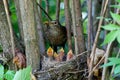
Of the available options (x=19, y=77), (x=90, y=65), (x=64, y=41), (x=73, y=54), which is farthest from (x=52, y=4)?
(x=19, y=77)

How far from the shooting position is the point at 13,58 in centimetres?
108

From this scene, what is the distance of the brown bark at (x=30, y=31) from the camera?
959 mm

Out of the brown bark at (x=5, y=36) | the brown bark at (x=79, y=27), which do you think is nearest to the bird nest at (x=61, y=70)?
the brown bark at (x=79, y=27)

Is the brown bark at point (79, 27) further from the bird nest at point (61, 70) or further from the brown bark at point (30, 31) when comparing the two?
the brown bark at point (30, 31)

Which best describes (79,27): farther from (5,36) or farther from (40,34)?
(5,36)

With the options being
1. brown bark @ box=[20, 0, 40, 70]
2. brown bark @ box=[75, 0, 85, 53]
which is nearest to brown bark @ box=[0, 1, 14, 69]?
brown bark @ box=[20, 0, 40, 70]

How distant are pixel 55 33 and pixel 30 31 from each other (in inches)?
8.7

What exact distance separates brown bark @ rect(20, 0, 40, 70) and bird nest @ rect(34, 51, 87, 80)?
38 mm

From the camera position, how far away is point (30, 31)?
983 millimetres

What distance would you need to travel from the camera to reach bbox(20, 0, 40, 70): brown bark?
96 cm

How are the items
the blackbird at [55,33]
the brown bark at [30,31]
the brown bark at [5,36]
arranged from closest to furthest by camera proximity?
the brown bark at [30,31] < the brown bark at [5,36] < the blackbird at [55,33]

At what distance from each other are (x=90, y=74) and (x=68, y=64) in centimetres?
12

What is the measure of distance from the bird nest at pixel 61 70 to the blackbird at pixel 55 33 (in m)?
0.13

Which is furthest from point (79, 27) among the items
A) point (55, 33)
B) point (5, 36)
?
point (5, 36)
